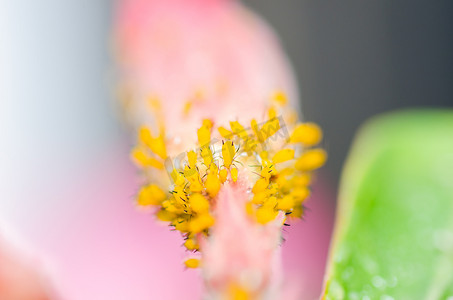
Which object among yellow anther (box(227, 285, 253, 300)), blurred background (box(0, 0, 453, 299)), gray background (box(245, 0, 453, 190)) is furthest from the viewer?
gray background (box(245, 0, 453, 190))

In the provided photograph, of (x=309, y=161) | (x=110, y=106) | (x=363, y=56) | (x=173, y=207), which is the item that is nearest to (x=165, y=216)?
(x=173, y=207)

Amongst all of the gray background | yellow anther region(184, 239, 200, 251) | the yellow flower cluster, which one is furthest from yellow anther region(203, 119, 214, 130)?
the gray background

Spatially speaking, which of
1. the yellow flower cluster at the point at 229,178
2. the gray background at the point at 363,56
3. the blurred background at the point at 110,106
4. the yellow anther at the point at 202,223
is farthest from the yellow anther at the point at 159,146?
the gray background at the point at 363,56

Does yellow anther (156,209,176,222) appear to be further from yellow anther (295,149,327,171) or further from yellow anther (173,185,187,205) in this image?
yellow anther (295,149,327,171)

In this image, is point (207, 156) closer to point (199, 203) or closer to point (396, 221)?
point (199, 203)

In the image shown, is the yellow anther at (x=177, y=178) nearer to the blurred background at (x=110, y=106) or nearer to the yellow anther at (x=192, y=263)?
the yellow anther at (x=192, y=263)

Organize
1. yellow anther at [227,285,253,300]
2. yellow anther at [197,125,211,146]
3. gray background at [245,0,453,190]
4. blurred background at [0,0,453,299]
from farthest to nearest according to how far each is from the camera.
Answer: gray background at [245,0,453,190] → blurred background at [0,0,453,299] → yellow anther at [197,125,211,146] → yellow anther at [227,285,253,300]
